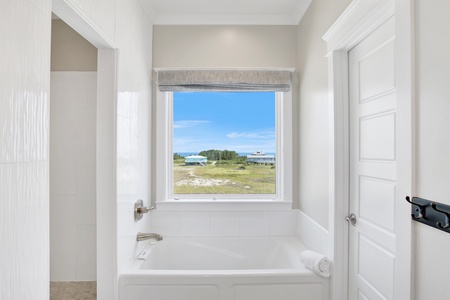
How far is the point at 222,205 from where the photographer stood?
2.69 meters

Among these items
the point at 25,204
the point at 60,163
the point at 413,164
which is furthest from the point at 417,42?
the point at 60,163

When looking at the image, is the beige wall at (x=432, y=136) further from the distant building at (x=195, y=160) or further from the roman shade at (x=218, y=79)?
the distant building at (x=195, y=160)

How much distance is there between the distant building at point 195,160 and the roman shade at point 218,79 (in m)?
0.67

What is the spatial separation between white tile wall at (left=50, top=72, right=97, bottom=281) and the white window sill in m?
0.66

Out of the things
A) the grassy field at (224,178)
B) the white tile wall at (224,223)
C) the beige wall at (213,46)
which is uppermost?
the beige wall at (213,46)

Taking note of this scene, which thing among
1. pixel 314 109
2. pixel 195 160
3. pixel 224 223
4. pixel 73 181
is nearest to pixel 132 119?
pixel 73 181

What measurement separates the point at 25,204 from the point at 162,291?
1.22 meters

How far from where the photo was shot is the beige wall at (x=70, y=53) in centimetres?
224

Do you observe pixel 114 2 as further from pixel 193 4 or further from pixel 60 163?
pixel 60 163

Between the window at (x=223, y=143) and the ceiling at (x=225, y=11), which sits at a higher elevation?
the ceiling at (x=225, y=11)

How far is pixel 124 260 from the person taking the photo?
1.96m

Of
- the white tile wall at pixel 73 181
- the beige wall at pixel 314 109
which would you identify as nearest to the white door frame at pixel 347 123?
the beige wall at pixel 314 109

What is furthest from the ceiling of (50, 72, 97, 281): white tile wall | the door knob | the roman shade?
the door knob

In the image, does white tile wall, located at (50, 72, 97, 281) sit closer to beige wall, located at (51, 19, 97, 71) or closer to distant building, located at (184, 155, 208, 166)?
beige wall, located at (51, 19, 97, 71)
